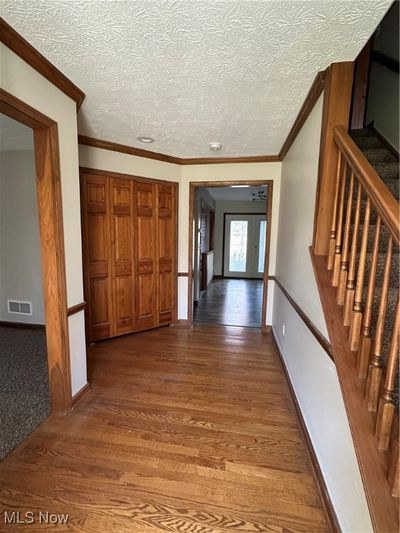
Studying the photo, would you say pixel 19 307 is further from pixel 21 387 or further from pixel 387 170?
pixel 387 170

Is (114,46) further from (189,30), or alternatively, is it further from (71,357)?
(71,357)

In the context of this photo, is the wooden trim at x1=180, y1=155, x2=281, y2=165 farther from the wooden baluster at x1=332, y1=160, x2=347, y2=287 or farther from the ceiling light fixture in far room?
the wooden baluster at x1=332, y1=160, x2=347, y2=287

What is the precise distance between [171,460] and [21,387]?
150 cm

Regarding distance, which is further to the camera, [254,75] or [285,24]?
[254,75]

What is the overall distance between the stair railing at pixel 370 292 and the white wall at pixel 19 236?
3.44 m

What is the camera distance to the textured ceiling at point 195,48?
115 centimetres

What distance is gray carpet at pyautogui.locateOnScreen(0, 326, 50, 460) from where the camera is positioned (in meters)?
1.76

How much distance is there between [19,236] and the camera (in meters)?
3.41

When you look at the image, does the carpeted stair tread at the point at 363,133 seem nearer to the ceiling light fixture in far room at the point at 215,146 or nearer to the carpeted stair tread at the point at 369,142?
the carpeted stair tread at the point at 369,142

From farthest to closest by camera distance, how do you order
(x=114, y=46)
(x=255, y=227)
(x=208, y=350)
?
(x=255, y=227)
(x=208, y=350)
(x=114, y=46)

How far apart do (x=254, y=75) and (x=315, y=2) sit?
526 mm

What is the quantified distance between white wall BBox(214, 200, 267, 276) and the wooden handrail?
6.52 metres

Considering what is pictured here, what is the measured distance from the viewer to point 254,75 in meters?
1.60

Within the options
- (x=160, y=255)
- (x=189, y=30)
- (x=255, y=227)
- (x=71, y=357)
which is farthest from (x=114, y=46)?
(x=255, y=227)
